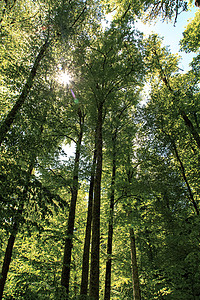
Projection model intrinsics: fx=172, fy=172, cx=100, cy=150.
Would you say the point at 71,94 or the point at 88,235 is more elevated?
the point at 71,94

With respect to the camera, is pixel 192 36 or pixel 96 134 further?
pixel 192 36

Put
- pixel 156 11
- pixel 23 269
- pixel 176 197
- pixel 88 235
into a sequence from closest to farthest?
pixel 156 11, pixel 176 197, pixel 23 269, pixel 88 235

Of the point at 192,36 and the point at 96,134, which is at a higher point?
the point at 192,36

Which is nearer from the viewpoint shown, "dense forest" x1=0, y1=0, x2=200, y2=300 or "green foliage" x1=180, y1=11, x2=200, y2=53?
"dense forest" x1=0, y1=0, x2=200, y2=300

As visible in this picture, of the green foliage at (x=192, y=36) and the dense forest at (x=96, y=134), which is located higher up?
the green foliage at (x=192, y=36)

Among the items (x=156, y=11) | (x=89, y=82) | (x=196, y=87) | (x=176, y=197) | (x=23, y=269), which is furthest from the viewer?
(x=196, y=87)

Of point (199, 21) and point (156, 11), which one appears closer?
point (156, 11)

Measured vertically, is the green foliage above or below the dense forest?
above

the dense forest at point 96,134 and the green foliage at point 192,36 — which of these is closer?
the dense forest at point 96,134

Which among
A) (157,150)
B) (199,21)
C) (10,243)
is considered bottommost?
(10,243)

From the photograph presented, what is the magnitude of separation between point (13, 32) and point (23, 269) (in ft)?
42.5

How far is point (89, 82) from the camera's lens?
8812 mm

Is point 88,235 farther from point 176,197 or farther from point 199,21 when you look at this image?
point 199,21

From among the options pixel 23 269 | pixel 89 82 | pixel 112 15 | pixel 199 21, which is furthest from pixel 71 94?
pixel 23 269
